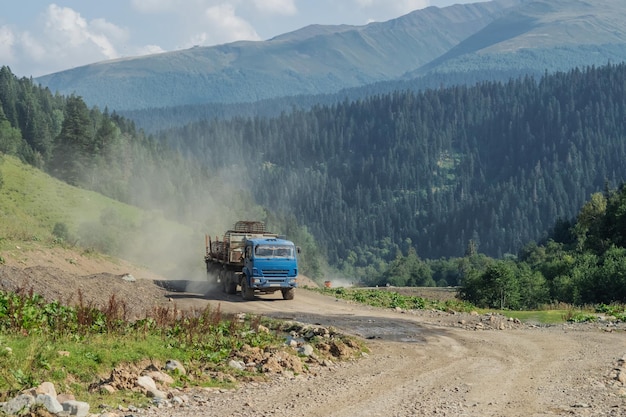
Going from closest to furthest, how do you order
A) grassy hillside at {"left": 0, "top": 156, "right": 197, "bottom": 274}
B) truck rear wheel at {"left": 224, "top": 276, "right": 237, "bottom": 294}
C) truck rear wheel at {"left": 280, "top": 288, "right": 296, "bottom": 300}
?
A: truck rear wheel at {"left": 280, "top": 288, "right": 296, "bottom": 300}, truck rear wheel at {"left": 224, "top": 276, "right": 237, "bottom": 294}, grassy hillside at {"left": 0, "top": 156, "right": 197, "bottom": 274}

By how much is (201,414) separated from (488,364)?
30.6 ft

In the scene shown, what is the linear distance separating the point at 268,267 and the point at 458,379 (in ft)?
72.6

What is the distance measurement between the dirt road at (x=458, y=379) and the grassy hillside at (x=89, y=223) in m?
54.2

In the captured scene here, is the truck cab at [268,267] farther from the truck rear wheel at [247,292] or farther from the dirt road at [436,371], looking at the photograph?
the dirt road at [436,371]

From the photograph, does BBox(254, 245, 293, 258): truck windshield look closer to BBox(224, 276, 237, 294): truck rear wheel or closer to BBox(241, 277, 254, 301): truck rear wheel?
BBox(241, 277, 254, 301): truck rear wheel

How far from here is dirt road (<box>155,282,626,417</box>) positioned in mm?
15344

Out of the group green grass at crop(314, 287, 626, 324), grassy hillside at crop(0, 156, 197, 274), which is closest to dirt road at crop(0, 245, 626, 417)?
green grass at crop(314, 287, 626, 324)

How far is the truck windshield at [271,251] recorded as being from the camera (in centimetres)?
4031

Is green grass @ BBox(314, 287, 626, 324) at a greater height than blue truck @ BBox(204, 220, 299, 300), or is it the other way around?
blue truck @ BBox(204, 220, 299, 300)

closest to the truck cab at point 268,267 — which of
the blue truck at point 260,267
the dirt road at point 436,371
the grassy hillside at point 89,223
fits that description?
the blue truck at point 260,267

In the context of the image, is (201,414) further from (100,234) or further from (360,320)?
(100,234)

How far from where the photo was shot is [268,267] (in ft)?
131

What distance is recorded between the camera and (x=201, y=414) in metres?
14.7

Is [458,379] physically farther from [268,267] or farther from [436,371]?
[268,267]
